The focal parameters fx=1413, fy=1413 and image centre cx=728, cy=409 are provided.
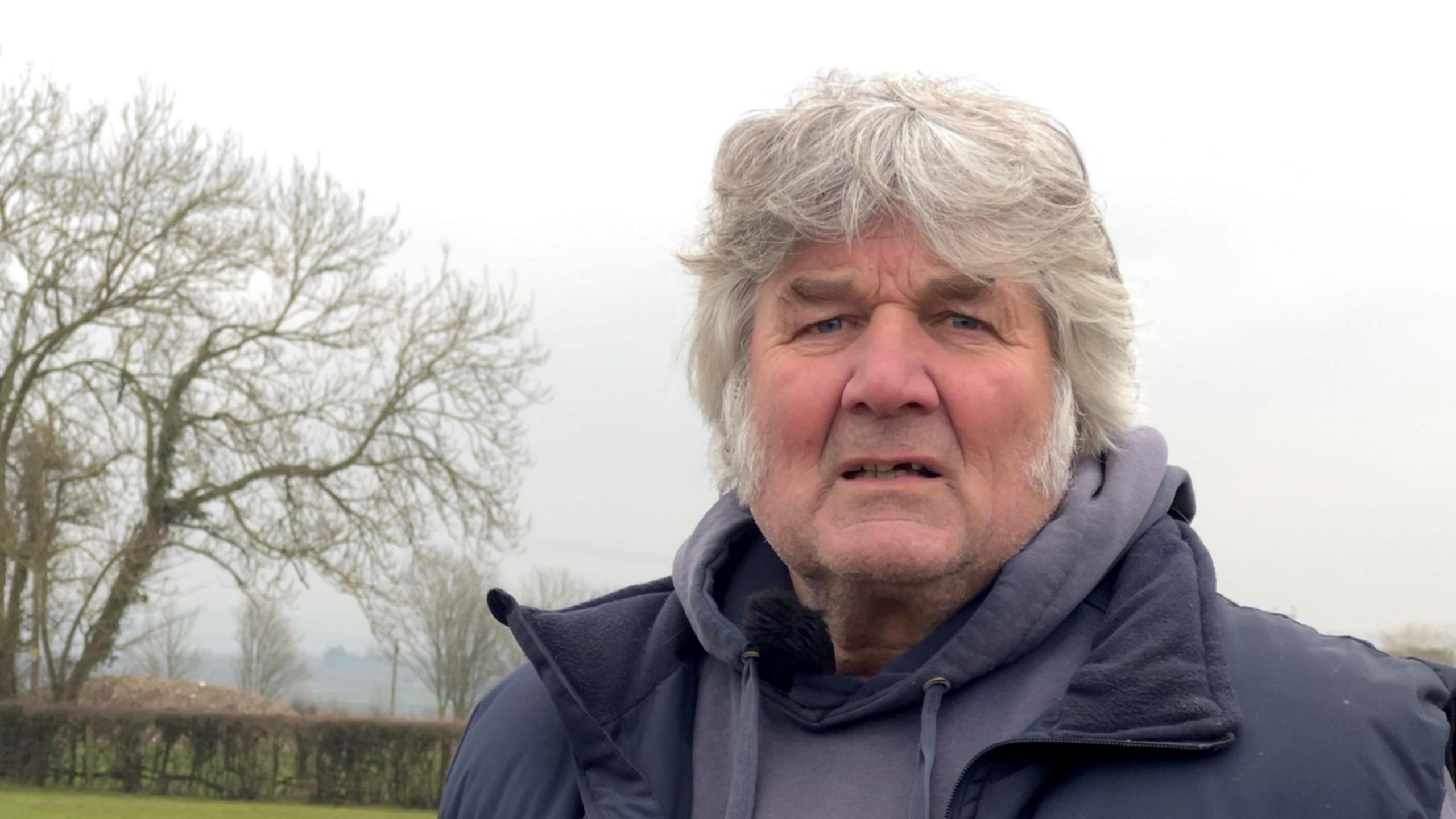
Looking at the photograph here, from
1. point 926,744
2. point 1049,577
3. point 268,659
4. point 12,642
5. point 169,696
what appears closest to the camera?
point 926,744

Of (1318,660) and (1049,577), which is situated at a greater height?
(1049,577)

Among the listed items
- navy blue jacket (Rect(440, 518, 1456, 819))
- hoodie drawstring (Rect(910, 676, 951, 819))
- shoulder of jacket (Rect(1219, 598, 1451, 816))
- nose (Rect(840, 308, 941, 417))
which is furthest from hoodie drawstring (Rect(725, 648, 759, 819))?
shoulder of jacket (Rect(1219, 598, 1451, 816))

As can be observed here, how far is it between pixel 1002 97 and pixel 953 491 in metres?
0.63

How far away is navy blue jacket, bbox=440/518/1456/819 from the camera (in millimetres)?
1682

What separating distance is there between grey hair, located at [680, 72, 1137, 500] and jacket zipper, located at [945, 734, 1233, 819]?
460 millimetres

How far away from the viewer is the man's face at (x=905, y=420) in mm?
2025

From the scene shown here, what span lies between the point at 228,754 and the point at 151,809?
274 centimetres

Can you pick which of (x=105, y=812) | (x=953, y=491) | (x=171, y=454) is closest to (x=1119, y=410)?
(x=953, y=491)

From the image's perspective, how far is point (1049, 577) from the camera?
1969 millimetres

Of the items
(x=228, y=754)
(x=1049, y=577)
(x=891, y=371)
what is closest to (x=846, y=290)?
(x=891, y=371)

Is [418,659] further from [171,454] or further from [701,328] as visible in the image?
[701,328]

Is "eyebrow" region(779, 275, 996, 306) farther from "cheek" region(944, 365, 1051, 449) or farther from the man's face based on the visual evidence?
"cheek" region(944, 365, 1051, 449)

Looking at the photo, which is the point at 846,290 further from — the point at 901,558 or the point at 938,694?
the point at 938,694

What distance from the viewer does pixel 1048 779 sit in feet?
5.85
